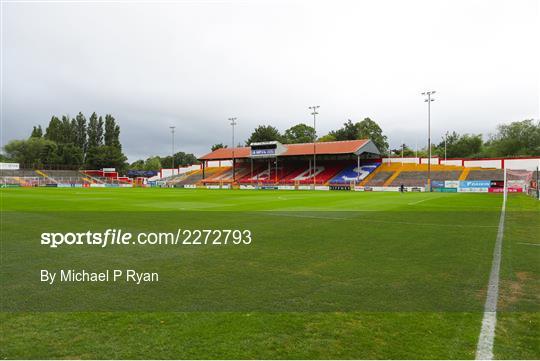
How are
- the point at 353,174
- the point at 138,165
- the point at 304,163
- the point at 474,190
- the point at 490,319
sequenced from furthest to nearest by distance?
the point at 138,165 → the point at 304,163 → the point at 353,174 → the point at 474,190 → the point at 490,319

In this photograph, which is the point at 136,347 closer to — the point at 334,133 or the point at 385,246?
the point at 385,246

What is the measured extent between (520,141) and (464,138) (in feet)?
59.3

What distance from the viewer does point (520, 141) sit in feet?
283

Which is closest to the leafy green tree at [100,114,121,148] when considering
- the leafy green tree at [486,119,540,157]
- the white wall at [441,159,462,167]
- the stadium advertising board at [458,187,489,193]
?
the white wall at [441,159,462,167]

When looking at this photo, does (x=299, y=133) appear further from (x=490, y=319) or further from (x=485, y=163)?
(x=490, y=319)

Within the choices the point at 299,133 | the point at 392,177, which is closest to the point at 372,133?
the point at 299,133

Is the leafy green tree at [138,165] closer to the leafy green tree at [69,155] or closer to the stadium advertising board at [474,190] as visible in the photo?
the leafy green tree at [69,155]

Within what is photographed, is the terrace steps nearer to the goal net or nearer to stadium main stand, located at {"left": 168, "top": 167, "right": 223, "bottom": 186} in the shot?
the goal net

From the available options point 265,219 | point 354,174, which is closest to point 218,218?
point 265,219

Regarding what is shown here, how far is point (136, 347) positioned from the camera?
4031 millimetres

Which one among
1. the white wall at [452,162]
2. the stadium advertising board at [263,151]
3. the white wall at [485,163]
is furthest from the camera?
the stadium advertising board at [263,151]

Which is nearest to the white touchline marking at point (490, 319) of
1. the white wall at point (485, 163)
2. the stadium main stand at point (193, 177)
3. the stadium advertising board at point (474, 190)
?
the stadium advertising board at point (474, 190)

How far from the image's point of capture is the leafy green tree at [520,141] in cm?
8444

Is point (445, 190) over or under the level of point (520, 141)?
under
